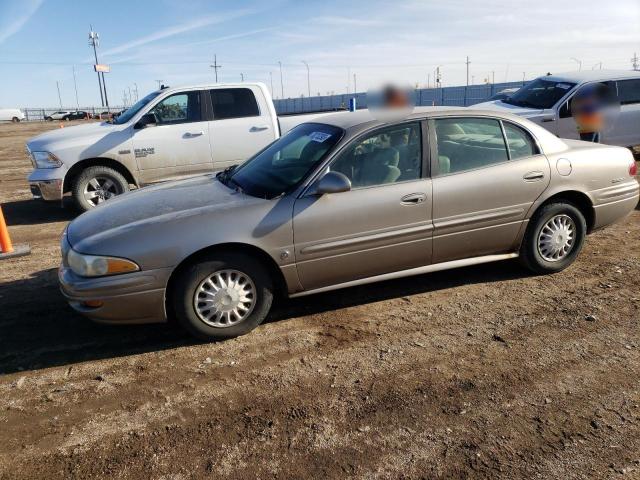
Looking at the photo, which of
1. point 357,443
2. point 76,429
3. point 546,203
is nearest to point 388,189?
point 546,203

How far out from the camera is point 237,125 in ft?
26.4

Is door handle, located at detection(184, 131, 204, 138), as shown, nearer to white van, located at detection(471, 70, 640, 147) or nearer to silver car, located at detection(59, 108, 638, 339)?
silver car, located at detection(59, 108, 638, 339)

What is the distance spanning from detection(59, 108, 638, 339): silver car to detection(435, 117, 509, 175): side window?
0.01 metres

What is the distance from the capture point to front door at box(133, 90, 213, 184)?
766 cm

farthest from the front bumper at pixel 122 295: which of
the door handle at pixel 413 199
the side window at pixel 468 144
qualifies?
the side window at pixel 468 144

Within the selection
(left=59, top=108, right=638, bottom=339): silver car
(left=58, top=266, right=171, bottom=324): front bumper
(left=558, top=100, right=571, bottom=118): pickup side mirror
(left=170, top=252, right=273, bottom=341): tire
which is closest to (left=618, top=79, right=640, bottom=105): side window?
(left=558, top=100, right=571, bottom=118): pickup side mirror

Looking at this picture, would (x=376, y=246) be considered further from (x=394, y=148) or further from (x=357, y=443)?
(x=357, y=443)

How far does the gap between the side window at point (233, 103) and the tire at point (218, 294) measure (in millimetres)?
4917

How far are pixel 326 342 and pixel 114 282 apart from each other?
62.0 inches

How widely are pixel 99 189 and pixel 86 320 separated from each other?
3935mm

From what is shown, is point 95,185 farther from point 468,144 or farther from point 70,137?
point 468,144

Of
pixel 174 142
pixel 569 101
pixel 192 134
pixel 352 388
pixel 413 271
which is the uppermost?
pixel 569 101

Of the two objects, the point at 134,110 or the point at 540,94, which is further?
the point at 540,94

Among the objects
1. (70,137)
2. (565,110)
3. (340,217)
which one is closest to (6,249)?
(70,137)
